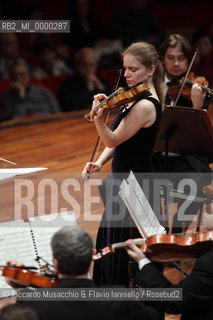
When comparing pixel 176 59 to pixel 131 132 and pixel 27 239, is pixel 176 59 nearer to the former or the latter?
pixel 131 132

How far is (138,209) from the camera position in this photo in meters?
2.84

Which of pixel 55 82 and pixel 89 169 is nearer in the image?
pixel 89 169

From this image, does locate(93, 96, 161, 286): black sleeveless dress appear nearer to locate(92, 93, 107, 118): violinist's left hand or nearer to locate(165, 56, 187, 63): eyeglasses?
locate(92, 93, 107, 118): violinist's left hand

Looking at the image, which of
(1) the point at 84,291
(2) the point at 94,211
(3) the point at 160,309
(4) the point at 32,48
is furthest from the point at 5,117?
(1) the point at 84,291

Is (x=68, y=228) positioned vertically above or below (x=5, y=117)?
below

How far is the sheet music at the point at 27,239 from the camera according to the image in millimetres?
2916

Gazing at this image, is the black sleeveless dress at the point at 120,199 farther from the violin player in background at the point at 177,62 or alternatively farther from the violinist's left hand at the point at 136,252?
the violin player in background at the point at 177,62

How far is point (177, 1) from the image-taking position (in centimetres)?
897

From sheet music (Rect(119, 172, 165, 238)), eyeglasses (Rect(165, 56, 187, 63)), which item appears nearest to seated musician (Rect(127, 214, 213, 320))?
sheet music (Rect(119, 172, 165, 238))

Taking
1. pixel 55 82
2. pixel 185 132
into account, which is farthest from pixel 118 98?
pixel 55 82

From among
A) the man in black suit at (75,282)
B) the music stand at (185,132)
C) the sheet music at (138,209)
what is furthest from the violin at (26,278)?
the music stand at (185,132)

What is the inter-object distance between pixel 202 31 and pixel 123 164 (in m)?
4.54

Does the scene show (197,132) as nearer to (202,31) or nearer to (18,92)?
(18,92)

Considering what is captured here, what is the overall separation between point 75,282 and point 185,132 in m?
Result: 1.45
